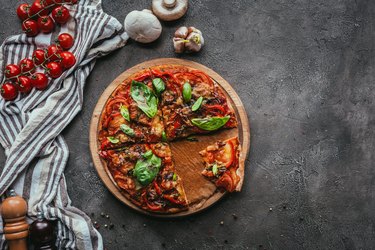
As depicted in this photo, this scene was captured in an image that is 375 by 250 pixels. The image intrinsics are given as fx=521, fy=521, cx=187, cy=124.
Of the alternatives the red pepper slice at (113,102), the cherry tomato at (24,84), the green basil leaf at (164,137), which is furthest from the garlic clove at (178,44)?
the cherry tomato at (24,84)

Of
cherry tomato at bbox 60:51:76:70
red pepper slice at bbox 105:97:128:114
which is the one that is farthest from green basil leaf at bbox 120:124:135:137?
cherry tomato at bbox 60:51:76:70

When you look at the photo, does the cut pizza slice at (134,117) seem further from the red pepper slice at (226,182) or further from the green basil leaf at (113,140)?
the red pepper slice at (226,182)

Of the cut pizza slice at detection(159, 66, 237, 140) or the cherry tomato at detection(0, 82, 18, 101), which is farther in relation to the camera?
the cherry tomato at detection(0, 82, 18, 101)

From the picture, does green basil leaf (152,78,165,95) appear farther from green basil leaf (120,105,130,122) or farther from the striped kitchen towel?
the striped kitchen towel

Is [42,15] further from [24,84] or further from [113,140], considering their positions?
[113,140]

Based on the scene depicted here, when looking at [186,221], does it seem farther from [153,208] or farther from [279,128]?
[279,128]

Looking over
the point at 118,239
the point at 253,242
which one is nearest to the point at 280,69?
the point at 253,242
